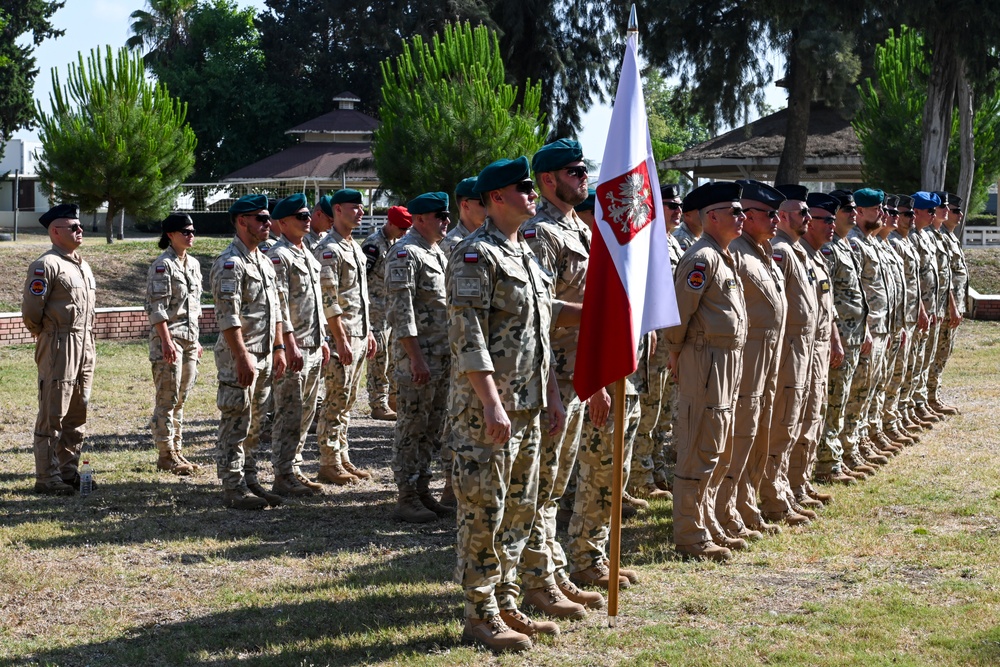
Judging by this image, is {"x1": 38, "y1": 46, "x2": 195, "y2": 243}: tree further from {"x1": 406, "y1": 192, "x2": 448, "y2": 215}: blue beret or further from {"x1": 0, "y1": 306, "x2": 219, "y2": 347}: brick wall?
{"x1": 406, "y1": 192, "x2": 448, "y2": 215}: blue beret

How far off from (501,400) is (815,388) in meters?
3.85

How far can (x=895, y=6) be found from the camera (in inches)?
989

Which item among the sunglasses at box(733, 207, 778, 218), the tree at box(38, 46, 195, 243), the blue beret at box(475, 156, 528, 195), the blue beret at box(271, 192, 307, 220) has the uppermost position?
the tree at box(38, 46, 195, 243)

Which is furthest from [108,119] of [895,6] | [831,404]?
[831,404]

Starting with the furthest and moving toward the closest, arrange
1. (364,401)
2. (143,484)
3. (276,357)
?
(364,401) → (143,484) → (276,357)

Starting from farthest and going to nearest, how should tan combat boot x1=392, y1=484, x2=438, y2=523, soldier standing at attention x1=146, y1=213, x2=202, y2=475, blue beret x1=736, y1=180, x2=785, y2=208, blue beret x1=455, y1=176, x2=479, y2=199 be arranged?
1. soldier standing at attention x1=146, y1=213, x2=202, y2=475
2. tan combat boot x1=392, y1=484, x2=438, y2=523
3. blue beret x1=455, y1=176, x2=479, y2=199
4. blue beret x1=736, y1=180, x2=785, y2=208

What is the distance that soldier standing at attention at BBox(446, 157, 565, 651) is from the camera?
17.0 ft

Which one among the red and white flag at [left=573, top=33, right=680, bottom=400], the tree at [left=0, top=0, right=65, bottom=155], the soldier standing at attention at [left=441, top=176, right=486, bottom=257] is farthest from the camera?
the tree at [left=0, top=0, right=65, bottom=155]

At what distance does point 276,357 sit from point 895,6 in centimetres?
2103

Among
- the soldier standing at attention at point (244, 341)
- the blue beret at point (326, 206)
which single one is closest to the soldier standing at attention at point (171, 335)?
the blue beret at point (326, 206)

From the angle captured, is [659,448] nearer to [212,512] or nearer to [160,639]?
[212,512]

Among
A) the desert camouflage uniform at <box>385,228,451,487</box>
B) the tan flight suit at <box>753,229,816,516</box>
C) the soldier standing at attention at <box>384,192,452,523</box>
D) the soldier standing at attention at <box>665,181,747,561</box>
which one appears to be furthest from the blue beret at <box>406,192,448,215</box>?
the tan flight suit at <box>753,229,816,516</box>

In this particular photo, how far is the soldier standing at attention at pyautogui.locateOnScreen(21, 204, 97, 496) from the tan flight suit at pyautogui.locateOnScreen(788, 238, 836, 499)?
5.35 m

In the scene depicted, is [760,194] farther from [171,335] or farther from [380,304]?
[171,335]
